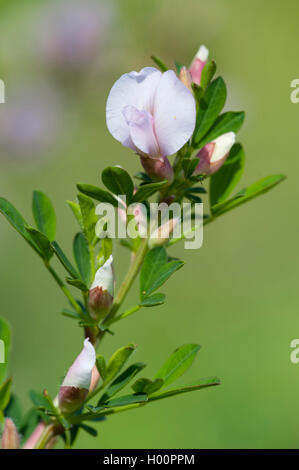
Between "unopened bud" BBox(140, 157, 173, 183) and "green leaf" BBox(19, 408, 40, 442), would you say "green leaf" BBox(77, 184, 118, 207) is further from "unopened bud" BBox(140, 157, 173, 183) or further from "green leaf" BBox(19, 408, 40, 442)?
"green leaf" BBox(19, 408, 40, 442)

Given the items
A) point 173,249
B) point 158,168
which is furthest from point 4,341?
point 173,249

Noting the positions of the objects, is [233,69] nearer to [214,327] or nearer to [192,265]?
[192,265]

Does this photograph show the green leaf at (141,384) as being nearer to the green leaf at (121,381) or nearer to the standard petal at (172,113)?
the green leaf at (121,381)

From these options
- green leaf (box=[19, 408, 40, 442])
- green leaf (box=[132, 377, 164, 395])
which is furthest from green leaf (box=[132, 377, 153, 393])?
green leaf (box=[19, 408, 40, 442])

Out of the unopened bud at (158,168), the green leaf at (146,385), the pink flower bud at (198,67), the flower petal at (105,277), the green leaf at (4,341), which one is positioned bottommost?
the green leaf at (146,385)

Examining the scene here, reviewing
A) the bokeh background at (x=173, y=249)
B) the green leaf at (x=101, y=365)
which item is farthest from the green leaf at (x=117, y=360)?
the bokeh background at (x=173, y=249)

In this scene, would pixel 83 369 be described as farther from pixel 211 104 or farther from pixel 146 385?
pixel 211 104

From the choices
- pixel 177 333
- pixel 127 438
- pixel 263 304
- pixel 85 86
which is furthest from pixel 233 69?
pixel 127 438
